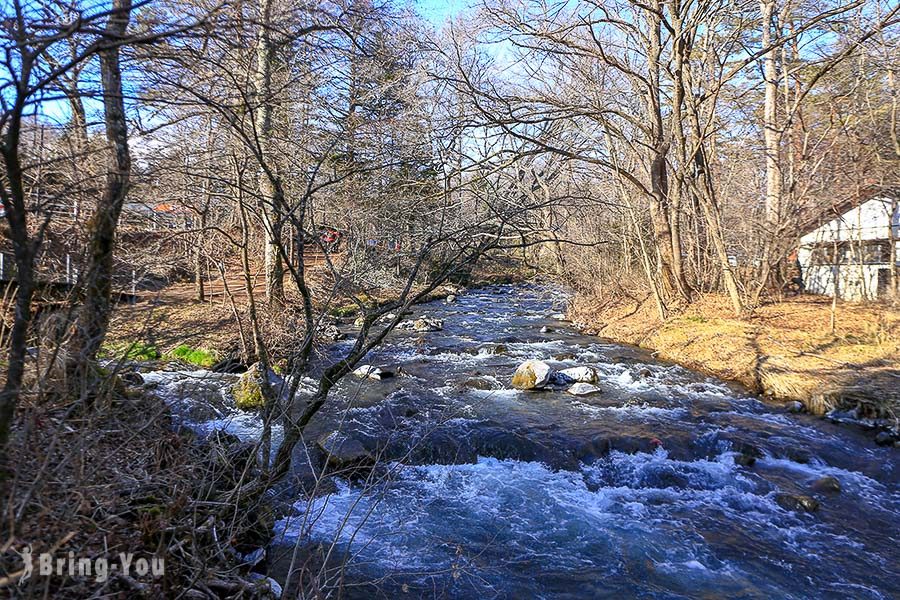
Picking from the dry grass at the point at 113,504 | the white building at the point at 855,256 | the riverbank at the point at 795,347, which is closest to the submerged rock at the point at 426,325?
the riverbank at the point at 795,347

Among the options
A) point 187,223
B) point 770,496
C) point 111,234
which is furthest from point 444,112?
point 770,496

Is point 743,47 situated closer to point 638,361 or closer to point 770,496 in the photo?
point 638,361

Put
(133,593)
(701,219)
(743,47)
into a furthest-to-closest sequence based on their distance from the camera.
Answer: (701,219)
(743,47)
(133,593)

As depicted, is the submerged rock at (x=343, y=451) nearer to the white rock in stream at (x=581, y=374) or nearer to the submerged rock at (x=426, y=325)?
the white rock in stream at (x=581, y=374)

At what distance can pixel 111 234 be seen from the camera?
4332 millimetres

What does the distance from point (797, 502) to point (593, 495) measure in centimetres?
227

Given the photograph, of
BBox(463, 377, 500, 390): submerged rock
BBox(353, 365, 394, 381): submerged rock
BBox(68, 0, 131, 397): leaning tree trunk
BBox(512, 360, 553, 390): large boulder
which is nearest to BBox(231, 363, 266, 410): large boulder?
BBox(353, 365, 394, 381): submerged rock

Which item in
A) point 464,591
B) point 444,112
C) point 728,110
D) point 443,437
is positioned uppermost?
point 728,110

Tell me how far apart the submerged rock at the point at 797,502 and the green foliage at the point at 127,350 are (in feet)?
21.8

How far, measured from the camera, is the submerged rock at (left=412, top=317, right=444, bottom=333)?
611 inches

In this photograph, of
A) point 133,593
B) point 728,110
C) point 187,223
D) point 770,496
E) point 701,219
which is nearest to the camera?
point 133,593

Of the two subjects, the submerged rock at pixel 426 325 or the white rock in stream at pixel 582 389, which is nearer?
the white rock in stream at pixel 582 389

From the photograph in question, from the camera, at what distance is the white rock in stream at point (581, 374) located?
1021 centimetres

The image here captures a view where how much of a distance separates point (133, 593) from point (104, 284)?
105 inches
